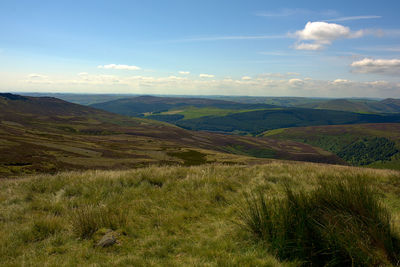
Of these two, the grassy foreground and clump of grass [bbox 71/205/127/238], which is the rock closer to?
the grassy foreground

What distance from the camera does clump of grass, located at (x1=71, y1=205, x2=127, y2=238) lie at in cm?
608

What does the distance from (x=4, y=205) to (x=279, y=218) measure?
863cm

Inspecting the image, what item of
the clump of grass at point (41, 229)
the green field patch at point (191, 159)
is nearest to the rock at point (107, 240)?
the clump of grass at point (41, 229)

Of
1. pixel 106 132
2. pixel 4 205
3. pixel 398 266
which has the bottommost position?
pixel 106 132

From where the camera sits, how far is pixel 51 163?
38781mm

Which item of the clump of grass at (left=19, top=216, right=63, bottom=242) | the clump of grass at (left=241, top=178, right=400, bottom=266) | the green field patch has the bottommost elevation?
the green field patch

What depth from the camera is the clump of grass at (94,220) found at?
6.08 m

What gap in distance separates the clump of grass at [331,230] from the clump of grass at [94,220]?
350 centimetres

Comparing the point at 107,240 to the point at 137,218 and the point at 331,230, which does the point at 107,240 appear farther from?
the point at 331,230

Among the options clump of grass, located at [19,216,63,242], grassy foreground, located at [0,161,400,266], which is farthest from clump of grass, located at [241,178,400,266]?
clump of grass, located at [19,216,63,242]

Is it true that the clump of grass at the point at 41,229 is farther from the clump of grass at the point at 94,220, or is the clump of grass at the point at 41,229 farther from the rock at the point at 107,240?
the rock at the point at 107,240

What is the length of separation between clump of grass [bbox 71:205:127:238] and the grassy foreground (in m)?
0.02

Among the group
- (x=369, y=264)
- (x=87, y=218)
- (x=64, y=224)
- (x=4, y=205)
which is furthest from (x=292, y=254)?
(x=4, y=205)

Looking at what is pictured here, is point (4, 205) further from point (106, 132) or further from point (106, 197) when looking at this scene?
point (106, 132)
